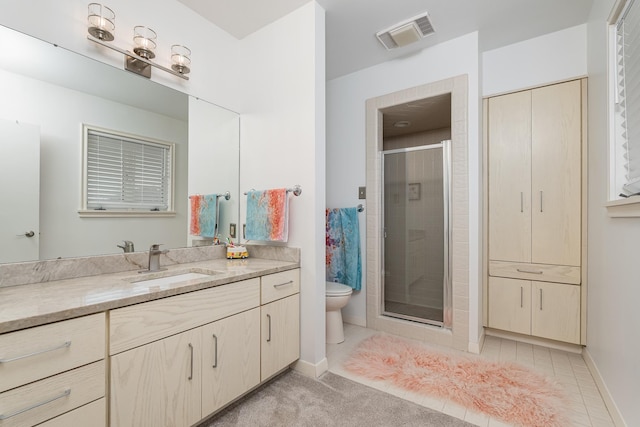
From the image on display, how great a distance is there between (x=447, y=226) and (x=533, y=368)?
3.80ft

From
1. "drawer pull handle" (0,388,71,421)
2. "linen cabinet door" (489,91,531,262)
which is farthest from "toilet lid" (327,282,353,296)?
"drawer pull handle" (0,388,71,421)

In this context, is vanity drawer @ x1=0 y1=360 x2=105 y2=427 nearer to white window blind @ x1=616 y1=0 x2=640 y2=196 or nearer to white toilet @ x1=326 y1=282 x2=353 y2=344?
white toilet @ x1=326 y1=282 x2=353 y2=344

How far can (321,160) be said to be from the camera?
1.97 metres

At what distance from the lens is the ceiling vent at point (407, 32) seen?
7.00ft

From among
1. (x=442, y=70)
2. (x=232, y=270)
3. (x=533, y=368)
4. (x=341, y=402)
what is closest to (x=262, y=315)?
(x=232, y=270)

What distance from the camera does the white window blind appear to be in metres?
1.37

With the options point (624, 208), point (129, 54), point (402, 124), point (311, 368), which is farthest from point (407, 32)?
point (311, 368)

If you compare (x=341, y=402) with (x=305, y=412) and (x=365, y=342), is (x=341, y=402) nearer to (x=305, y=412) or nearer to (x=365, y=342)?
(x=305, y=412)

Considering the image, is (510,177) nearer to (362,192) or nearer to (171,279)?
(362,192)

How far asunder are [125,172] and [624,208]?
2.68 meters

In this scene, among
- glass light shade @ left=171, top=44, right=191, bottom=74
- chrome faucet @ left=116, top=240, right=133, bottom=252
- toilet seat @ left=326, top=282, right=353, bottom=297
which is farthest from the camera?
toilet seat @ left=326, top=282, right=353, bottom=297

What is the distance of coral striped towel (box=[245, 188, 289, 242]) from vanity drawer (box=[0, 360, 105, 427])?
1.13 m

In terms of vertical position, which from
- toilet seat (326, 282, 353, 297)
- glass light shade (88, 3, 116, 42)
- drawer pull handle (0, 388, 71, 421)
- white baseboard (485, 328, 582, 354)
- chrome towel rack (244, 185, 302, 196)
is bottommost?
white baseboard (485, 328, 582, 354)

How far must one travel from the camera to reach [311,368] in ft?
6.26
